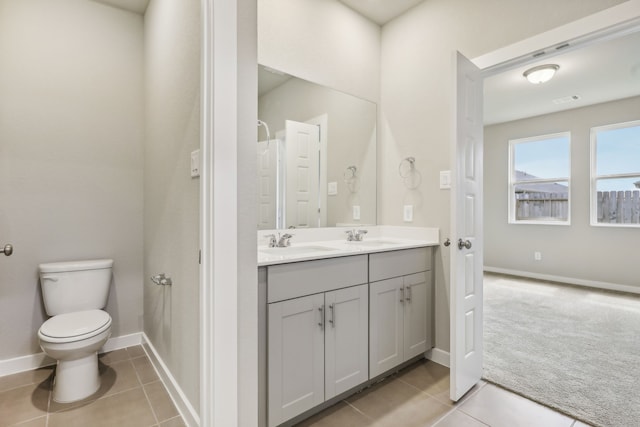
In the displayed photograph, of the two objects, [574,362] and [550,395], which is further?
[574,362]

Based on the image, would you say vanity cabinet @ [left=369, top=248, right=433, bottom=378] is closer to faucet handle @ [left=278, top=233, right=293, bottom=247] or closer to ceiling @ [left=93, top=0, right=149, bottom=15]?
faucet handle @ [left=278, top=233, right=293, bottom=247]

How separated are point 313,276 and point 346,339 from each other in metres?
0.43

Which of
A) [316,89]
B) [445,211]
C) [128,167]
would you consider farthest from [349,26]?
[128,167]

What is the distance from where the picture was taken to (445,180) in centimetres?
230

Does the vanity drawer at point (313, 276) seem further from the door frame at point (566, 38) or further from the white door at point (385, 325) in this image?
the door frame at point (566, 38)

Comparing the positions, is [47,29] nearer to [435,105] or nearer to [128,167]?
[128,167]

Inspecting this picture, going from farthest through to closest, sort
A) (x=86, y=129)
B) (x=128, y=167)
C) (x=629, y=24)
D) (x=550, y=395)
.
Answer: (x=128, y=167) < (x=86, y=129) < (x=550, y=395) < (x=629, y=24)

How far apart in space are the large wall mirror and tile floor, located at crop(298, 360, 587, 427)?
1158 millimetres

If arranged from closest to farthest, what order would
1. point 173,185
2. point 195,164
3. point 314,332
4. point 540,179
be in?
point 195,164 → point 314,332 → point 173,185 → point 540,179

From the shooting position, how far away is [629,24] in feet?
5.20

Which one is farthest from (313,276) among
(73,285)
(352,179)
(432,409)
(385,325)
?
(73,285)

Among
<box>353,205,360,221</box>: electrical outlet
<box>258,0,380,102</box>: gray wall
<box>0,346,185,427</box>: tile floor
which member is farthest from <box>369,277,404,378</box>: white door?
<box>258,0,380,102</box>: gray wall

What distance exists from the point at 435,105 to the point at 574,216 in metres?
3.83

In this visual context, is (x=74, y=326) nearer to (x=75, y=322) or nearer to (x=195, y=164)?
(x=75, y=322)
